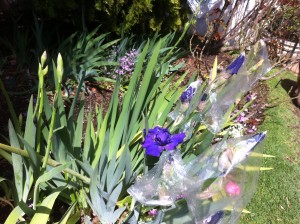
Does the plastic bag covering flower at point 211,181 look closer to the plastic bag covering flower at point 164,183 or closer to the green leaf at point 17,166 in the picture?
the plastic bag covering flower at point 164,183

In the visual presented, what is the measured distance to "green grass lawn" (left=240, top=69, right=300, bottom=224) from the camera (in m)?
2.53

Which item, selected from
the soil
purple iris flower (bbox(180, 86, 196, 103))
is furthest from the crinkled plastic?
the soil

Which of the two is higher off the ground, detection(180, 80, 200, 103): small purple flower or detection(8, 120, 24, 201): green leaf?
detection(180, 80, 200, 103): small purple flower

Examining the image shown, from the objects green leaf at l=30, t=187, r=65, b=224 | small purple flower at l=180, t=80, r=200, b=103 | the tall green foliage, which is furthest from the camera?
the tall green foliage

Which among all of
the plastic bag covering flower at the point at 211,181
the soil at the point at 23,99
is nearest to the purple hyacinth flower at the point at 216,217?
the plastic bag covering flower at the point at 211,181

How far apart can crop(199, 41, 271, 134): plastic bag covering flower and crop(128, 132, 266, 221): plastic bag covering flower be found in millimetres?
307

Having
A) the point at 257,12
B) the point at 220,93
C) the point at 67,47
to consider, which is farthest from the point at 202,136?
the point at 257,12

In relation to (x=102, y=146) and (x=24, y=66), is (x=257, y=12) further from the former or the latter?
(x=102, y=146)

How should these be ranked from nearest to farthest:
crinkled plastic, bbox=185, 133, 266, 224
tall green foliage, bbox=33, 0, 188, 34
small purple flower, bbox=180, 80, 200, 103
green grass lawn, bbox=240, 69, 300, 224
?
crinkled plastic, bbox=185, 133, 266, 224 < small purple flower, bbox=180, 80, 200, 103 < green grass lawn, bbox=240, 69, 300, 224 < tall green foliage, bbox=33, 0, 188, 34

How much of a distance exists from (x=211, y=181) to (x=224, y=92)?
20.0 inches

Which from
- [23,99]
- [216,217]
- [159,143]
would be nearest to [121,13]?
[23,99]

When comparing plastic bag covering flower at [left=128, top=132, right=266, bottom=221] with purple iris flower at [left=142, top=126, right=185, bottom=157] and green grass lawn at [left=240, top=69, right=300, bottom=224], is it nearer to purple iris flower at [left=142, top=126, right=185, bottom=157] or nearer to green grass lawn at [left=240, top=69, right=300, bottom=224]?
purple iris flower at [left=142, top=126, right=185, bottom=157]

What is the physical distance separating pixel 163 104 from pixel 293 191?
1368mm

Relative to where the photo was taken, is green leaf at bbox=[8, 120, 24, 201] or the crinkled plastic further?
green leaf at bbox=[8, 120, 24, 201]
